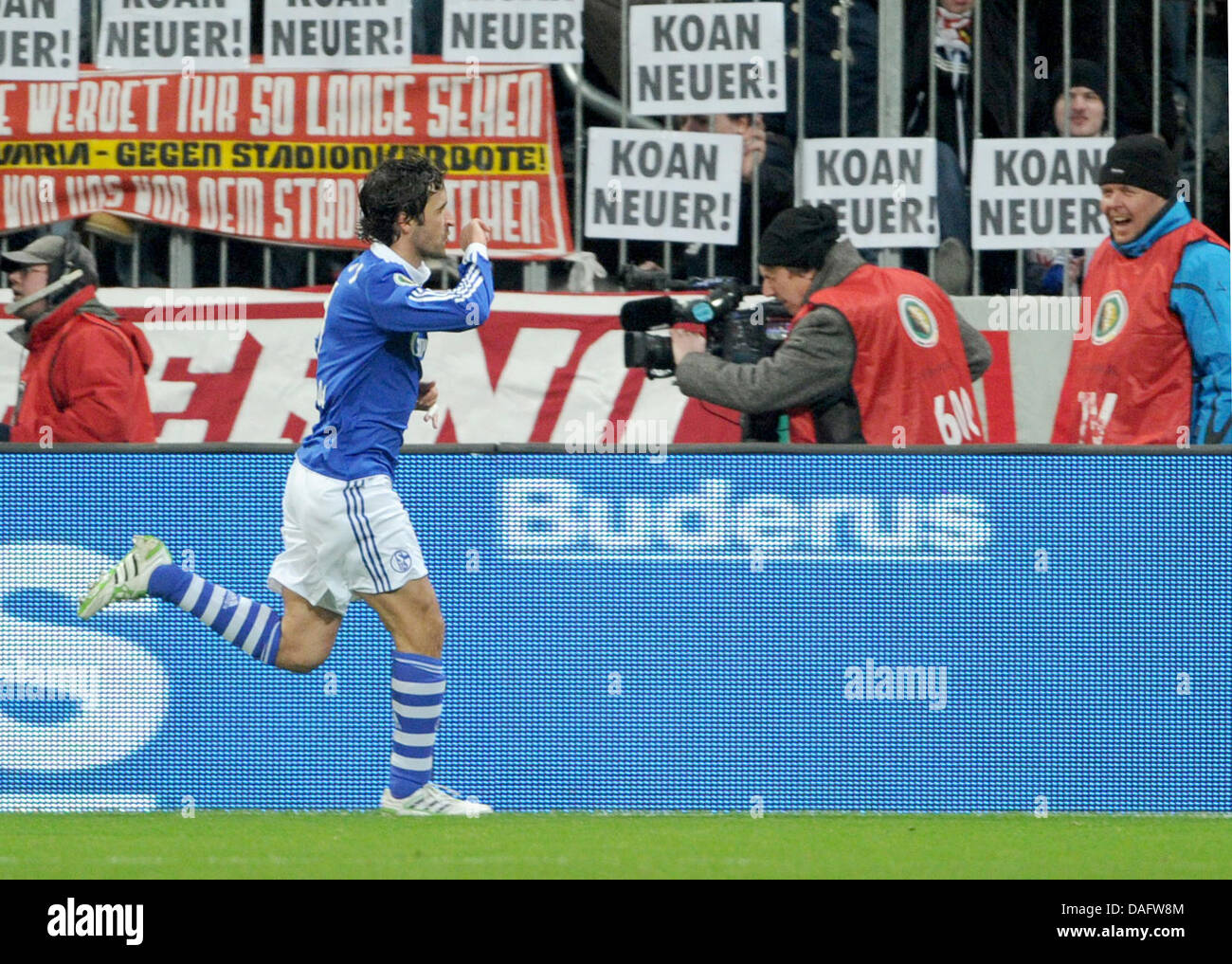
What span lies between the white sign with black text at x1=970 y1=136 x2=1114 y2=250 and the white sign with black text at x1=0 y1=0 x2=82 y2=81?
3.40 metres

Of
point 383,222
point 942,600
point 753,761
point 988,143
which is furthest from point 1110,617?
point 383,222

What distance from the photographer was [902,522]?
732 cm

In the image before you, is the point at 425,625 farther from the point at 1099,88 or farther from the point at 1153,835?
the point at 1099,88

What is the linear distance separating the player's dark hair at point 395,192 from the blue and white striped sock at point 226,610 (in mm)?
1154

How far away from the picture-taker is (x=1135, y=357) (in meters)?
7.86

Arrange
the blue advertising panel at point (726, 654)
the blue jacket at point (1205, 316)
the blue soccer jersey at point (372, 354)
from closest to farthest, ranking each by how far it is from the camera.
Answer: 1. the blue soccer jersey at point (372, 354)
2. the blue advertising panel at point (726, 654)
3. the blue jacket at point (1205, 316)

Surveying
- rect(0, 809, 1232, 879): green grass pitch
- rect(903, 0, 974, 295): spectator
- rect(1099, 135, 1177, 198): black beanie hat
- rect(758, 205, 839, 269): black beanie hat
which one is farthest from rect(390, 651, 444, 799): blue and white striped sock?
rect(1099, 135, 1177, 198): black beanie hat

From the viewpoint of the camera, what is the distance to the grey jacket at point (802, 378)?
7555mm

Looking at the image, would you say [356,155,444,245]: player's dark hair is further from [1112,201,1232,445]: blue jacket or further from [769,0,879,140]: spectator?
[1112,201,1232,445]: blue jacket

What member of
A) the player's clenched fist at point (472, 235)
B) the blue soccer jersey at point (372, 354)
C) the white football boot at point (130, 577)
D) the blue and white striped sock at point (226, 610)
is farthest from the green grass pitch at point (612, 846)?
the player's clenched fist at point (472, 235)

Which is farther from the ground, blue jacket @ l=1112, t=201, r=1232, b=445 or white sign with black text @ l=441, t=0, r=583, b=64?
white sign with black text @ l=441, t=0, r=583, b=64

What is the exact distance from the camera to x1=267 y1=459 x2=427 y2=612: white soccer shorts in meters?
6.62

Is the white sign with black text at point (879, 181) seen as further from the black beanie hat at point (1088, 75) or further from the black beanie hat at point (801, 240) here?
the black beanie hat at point (801, 240)

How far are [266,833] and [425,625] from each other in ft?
2.48
